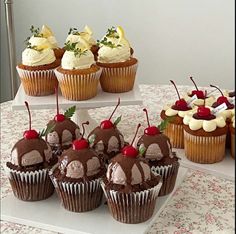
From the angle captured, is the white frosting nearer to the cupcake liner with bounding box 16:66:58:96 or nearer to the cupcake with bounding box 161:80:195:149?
the cupcake liner with bounding box 16:66:58:96

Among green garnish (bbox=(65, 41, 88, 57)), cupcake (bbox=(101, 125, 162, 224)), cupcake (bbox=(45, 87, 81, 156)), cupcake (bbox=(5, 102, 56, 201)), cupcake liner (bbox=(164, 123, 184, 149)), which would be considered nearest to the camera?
cupcake (bbox=(101, 125, 162, 224))

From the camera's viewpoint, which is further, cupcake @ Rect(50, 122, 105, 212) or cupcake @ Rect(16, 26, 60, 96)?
cupcake @ Rect(16, 26, 60, 96)

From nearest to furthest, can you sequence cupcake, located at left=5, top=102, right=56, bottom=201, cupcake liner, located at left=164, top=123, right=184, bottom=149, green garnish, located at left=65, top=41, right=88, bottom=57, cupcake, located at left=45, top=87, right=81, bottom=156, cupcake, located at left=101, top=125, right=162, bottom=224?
cupcake, located at left=101, top=125, right=162, bottom=224
cupcake, located at left=5, top=102, right=56, bottom=201
cupcake, located at left=45, top=87, right=81, bottom=156
green garnish, located at left=65, top=41, right=88, bottom=57
cupcake liner, located at left=164, top=123, right=184, bottom=149

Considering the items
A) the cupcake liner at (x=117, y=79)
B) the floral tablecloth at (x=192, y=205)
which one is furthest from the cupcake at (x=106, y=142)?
the cupcake liner at (x=117, y=79)

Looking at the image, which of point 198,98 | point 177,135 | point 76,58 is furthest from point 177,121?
point 76,58

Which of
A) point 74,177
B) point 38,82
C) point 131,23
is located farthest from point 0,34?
point 74,177

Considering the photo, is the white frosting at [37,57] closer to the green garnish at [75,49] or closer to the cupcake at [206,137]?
the green garnish at [75,49]

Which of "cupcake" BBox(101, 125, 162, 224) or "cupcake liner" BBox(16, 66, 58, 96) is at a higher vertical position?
"cupcake liner" BBox(16, 66, 58, 96)

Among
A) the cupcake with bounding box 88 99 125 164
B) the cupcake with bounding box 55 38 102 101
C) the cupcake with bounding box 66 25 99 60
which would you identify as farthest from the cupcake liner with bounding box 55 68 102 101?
the cupcake with bounding box 88 99 125 164
